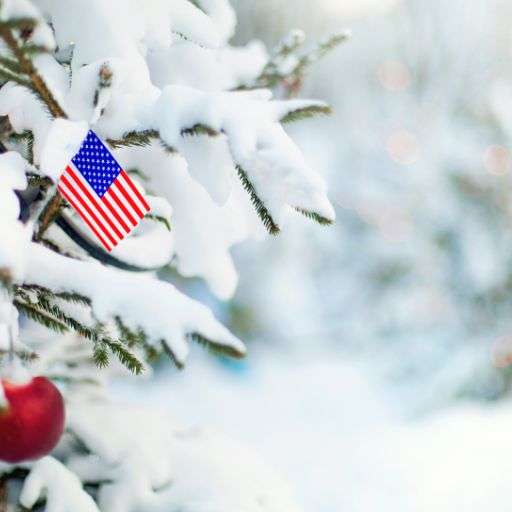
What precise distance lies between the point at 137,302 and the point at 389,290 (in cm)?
486

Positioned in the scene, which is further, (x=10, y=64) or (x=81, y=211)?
(x=81, y=211)

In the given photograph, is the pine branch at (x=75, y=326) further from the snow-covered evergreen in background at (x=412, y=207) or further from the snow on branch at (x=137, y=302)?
the snow-covered evergreen in background at (x=412, y=207)

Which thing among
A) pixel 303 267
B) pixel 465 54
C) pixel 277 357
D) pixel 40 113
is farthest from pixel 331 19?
pixel 40 113

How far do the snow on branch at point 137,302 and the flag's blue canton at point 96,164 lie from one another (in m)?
0.09

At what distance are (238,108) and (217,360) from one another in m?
4.46

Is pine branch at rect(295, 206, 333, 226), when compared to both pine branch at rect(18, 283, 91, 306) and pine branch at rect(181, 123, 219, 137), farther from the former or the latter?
pine branch at rect(18, 283, 91, 306)

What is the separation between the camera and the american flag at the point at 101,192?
2.44 ft

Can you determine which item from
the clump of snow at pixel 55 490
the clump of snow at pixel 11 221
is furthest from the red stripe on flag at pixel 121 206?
the clump of snow at pixel 55 490

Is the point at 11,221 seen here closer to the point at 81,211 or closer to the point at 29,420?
the point at 81,211

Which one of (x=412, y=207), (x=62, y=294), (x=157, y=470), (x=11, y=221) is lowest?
(x=412, y=207)

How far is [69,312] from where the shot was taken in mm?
802

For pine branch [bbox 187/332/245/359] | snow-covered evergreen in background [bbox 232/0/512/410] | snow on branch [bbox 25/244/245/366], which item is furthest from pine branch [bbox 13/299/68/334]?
snow-covered evergreen in background [bbox 232/0/512/410]

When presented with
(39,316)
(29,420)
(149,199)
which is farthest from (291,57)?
(29,420)

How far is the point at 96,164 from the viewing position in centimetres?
75
